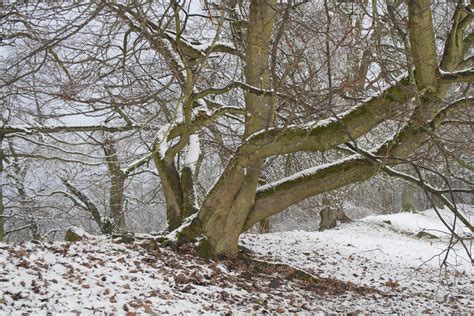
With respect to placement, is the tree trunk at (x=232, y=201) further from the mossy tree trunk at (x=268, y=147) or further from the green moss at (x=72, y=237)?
the green moss at (x=72, y=237)

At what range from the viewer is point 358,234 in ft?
44.5

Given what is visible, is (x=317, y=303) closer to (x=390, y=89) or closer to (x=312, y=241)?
(x=390, y=89)

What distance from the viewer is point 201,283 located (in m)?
5.35

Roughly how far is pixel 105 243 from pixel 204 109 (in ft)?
8.21

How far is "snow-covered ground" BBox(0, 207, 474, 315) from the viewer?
4.10 metres

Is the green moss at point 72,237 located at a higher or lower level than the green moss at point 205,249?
higher

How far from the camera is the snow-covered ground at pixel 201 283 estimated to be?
4.10m

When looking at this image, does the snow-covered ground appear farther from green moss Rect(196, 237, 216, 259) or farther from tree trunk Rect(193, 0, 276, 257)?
tree trunk Rect(193, 0, 276, 257)

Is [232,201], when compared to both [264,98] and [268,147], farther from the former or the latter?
[264,98]

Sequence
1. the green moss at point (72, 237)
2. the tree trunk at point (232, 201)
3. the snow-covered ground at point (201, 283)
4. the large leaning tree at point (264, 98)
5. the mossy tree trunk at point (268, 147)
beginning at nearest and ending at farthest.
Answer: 1. the snow-covered ground at point (201, 283)
2. the large leaning tree at point (264, 98)
3. the mossy tree trunk at point (268, 147)
4. the tree trunk at point (232, 201)
5. the green moss at point (72, 237)

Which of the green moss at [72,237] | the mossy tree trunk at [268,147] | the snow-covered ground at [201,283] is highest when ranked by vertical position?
the mossy tree trunk at [268,147]

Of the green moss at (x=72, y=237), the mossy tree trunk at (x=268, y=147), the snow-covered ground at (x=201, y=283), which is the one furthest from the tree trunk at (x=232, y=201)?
the green moss at (x=72, y=237)

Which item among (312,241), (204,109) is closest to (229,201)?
(204,109)

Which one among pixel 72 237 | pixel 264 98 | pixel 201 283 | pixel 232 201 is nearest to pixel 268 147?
pixel 264 98
